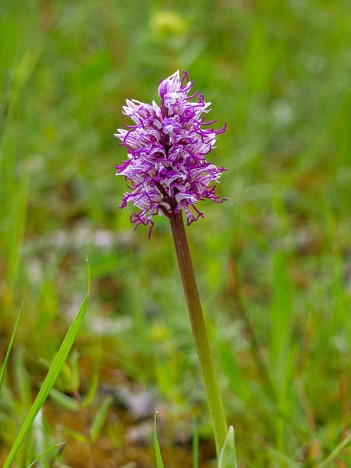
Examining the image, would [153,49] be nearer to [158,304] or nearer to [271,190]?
[271,190]

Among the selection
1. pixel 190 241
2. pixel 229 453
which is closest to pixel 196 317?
pixel 229 453

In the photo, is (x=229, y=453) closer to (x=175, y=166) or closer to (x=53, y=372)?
(x=53, y=372)

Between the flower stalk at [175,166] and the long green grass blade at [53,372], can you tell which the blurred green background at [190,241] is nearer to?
the long green grass blade at [53,372]

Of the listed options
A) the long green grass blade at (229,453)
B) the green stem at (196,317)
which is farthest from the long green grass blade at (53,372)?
the long green grass blade at (229,453)

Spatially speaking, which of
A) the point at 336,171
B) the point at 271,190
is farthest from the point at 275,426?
the point at 336,171

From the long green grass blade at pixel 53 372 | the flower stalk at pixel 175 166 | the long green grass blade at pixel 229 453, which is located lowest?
the long green grass blade at pixel 229 453

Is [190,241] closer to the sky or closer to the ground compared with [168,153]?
closer to the sky

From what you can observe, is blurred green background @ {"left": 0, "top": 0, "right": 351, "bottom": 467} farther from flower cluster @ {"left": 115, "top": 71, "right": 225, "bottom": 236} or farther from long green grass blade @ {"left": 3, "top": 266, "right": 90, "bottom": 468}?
flower cluster @ {"left": 115, "top": 71, "right": 225, "bottom": 236}
